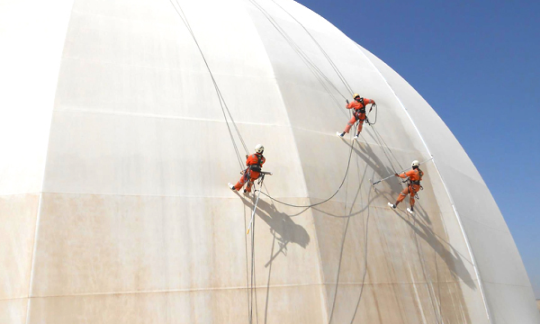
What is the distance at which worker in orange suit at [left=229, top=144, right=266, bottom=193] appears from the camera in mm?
12172

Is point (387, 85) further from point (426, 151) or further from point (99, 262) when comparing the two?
point (99, 262)

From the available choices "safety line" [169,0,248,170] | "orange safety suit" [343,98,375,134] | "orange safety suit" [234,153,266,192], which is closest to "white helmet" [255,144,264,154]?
"orange safety suit" [234,153,266,192]

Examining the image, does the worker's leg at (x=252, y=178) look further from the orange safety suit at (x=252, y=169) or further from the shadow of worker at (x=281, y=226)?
the shadow of worker at (x=281, y=226)

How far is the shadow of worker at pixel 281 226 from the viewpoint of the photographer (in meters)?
12.4

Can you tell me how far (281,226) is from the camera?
12.5m

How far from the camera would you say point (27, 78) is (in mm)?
12891

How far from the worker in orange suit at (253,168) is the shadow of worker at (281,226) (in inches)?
19.5

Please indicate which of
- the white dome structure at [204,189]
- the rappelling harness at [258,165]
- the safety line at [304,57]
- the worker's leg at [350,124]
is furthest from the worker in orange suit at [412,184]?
the rappelling harness at [258,165]

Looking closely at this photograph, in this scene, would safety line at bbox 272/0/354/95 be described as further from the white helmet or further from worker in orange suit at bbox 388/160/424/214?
the white helmet

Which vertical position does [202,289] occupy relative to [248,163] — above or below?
below

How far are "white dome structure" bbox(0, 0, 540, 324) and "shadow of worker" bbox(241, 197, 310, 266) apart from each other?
56 mm

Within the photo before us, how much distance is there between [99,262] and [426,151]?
12.3 metres

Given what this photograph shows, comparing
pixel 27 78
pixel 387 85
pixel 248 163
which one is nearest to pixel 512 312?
pixel 387 85

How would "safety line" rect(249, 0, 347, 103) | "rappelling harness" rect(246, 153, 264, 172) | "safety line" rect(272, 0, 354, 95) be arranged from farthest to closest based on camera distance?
"safety line" rect(272, 0, 354, 95) → "safety line" rect(249, 0, 347, 103) → "rappelling harness" rect(246, 153, 264, 172)
